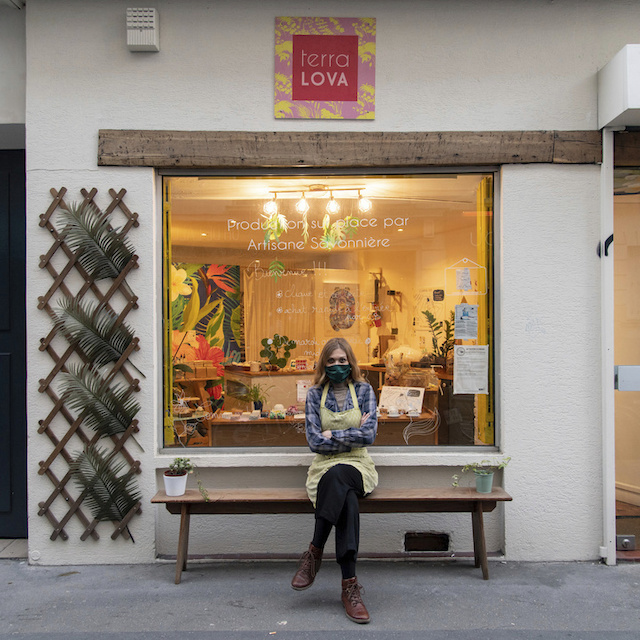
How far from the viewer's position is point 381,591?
13.1ft

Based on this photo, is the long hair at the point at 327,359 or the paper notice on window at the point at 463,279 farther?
the paper notice on window at the point at 463,279

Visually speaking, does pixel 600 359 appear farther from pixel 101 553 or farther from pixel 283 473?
pixel 101 553

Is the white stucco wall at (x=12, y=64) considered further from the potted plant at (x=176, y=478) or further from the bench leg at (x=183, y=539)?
the bench leg at (x=183, y=539)

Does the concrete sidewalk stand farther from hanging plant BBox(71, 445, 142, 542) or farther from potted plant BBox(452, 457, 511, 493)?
potted plant BBox(452, 457, 511, 493)

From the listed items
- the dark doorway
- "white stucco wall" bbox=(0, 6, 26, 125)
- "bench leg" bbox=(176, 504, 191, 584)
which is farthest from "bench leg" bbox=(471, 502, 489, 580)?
"white stucco wall" bbox=(0, 6, 26, 125)

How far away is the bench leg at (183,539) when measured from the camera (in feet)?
13.5

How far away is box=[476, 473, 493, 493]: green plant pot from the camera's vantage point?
163 inches

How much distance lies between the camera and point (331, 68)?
4.54 metres

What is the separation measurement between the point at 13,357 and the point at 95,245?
128 centimetres

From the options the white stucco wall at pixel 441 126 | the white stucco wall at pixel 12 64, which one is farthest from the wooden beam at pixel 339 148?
the white stucco wall at pixel 12 64

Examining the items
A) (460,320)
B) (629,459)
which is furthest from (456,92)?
(629,459)

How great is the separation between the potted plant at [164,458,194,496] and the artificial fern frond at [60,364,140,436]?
48cm

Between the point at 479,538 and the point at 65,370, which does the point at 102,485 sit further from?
the point at 479,538

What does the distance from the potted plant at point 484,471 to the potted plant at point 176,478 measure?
1904mm
